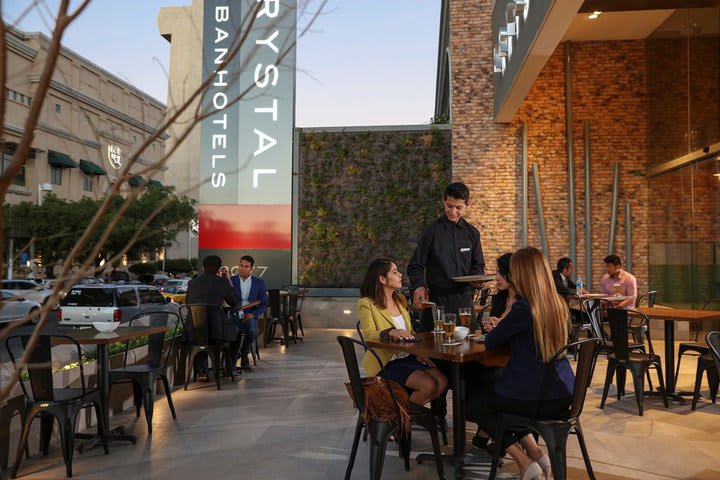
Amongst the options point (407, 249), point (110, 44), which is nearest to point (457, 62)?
point (407, 249)

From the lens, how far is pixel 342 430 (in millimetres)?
4969

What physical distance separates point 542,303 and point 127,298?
10.1 metres

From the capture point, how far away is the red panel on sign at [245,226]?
45.0ft

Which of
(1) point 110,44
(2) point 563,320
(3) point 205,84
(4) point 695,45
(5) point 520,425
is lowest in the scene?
(5) point 520,425

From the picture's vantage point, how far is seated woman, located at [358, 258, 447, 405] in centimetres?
389

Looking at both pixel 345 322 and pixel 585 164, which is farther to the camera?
pixel 345 322

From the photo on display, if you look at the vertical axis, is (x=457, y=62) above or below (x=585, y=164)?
above

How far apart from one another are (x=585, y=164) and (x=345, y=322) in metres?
5.35

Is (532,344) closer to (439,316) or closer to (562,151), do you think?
(439,316)

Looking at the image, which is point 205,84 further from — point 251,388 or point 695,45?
point 695,45

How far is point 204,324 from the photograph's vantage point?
21.6ft

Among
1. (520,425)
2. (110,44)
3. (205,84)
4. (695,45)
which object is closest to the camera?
(205,84)

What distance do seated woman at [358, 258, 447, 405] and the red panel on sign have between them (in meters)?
9.51

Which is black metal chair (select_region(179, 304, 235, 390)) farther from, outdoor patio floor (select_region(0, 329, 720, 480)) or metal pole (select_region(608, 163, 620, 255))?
metal pole (select_region(608, 163, 620, 255))
